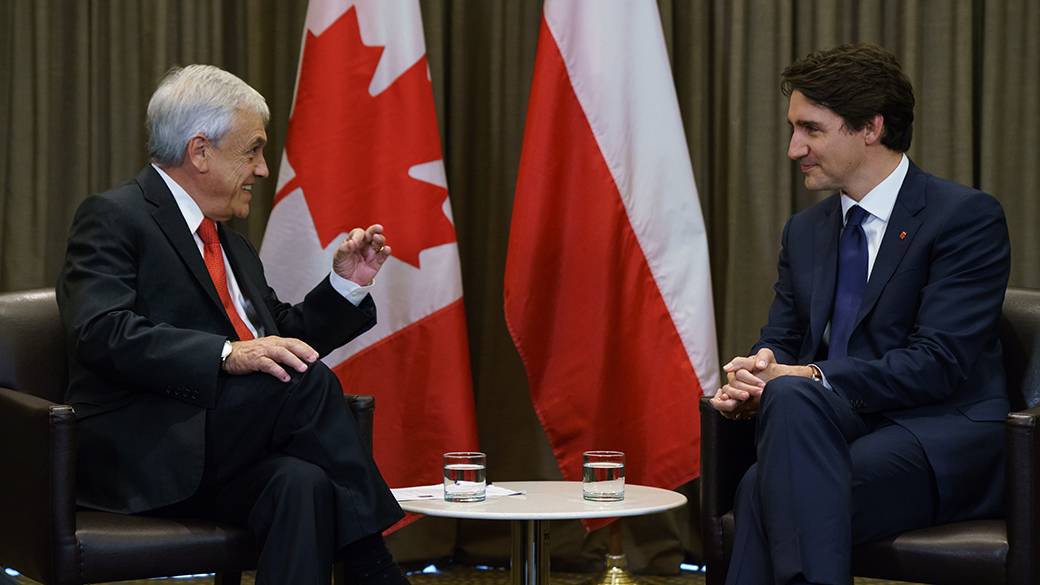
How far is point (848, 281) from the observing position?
2.33 metres

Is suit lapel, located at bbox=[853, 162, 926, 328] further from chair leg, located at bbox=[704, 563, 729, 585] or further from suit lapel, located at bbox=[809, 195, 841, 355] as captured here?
chair leg, located at bbox=[704, 563, 729, 585]

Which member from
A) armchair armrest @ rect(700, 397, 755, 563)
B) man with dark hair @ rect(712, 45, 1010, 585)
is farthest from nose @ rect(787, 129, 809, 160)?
armchair armrest @ rect(700, 397, 755, 563)

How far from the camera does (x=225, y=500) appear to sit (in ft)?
6.75

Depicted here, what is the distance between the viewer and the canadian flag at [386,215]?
304 centimetres

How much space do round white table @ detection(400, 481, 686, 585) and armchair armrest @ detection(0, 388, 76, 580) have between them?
67cm

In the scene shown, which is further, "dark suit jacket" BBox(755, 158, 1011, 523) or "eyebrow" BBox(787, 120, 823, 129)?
"eyebrow" BBox(787, 120, 823, 129)

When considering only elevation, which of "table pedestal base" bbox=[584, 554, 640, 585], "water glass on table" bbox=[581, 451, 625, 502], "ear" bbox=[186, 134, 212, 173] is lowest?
"table pedestal base" bbox=[584, 554, 640, 585]

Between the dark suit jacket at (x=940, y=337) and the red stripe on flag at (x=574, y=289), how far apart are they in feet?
2.59

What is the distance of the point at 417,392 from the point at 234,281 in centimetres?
82

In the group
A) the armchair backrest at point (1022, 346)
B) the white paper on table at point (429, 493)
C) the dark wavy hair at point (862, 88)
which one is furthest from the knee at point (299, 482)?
the armchair backrest at point (1022, 346)

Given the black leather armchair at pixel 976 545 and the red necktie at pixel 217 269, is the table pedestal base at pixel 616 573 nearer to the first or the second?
the black leather armchair at pixel 976 545

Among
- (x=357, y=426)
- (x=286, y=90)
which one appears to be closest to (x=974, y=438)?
(x=357, y=426)

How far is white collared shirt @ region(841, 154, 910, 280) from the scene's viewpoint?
7.64ft

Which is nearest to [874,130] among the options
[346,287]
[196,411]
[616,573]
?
[346,287]
